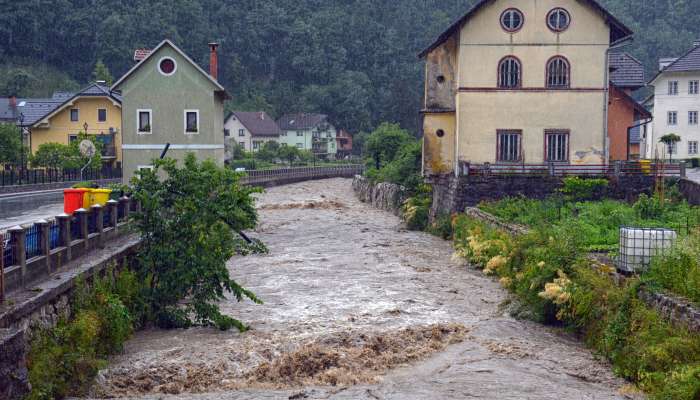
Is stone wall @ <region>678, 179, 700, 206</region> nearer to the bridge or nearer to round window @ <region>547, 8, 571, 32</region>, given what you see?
round window @ <region>547, 8, 571, 32</region>

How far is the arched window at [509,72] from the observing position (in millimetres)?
36594

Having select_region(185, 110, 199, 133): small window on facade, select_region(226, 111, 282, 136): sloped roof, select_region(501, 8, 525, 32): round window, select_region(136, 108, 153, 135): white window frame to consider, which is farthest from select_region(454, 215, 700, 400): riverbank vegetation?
select_region(226, 111, 282, 136): sloped roof

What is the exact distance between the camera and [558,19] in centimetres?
3634

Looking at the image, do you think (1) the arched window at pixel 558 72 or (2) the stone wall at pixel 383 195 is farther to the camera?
(2) the stone wall at pixel 383 195

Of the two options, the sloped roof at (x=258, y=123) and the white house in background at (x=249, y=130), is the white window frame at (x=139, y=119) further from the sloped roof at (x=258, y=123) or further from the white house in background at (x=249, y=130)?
the sloped roof at (x=258, y=123)

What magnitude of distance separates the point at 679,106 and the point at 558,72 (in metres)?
38.7

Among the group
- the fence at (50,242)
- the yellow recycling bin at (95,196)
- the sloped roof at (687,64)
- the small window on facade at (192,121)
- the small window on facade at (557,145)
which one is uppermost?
the sloped roof at (687,64)

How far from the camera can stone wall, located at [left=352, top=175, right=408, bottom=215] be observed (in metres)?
46.4


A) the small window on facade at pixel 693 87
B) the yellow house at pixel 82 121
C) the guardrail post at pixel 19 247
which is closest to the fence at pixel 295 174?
the yellow house at pixel 82 121

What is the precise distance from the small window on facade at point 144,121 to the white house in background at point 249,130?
229 ft

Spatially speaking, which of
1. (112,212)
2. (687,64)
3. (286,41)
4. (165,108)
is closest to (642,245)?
(112,212)

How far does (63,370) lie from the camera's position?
43.8 ft

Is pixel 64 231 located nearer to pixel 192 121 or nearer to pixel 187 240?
pixel 187 240

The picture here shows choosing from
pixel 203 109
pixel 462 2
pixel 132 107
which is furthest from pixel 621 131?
pixel 462 2
